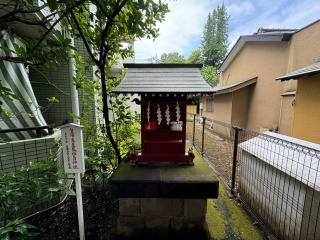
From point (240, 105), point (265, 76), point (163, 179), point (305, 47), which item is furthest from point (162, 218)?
point (240, 105)

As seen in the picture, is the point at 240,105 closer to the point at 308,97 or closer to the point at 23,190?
the point at 308,97

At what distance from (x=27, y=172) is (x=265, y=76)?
32.2 feet

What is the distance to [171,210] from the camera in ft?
8.60

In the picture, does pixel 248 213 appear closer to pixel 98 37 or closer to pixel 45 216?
pixel 45 216

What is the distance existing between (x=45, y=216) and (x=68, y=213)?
1.24 ft

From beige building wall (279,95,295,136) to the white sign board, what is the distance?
772 centimetres

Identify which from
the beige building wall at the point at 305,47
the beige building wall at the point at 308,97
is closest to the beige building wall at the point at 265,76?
the beige building wall at the point at 305,47

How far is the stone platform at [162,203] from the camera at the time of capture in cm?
253

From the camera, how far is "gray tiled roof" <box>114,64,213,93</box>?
2.63 meters

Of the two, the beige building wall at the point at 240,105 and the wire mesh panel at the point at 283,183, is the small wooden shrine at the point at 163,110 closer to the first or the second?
the wire mesh panel at the point at 283,183

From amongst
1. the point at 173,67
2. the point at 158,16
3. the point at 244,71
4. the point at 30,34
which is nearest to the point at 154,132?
the point at 173,67

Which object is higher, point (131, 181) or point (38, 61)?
point (38, 61)

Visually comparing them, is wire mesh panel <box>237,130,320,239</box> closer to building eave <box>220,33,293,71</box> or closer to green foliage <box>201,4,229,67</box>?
building eave <box>220,33,293,71</box>

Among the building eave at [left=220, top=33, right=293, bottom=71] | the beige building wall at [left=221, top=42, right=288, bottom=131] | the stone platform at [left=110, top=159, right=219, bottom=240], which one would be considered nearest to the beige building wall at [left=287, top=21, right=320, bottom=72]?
the building eave at [left=220, top=33, right=293, bottom=71]
